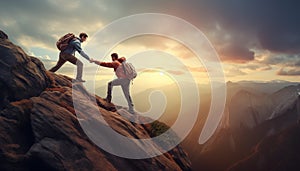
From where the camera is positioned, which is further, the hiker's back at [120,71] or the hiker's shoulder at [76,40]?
the hiker's back at [120,71]

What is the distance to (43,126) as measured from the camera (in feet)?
44.1

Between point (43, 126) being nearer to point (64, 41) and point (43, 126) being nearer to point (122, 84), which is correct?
point (122, 84)

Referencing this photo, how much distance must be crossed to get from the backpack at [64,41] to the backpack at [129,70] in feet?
13.3

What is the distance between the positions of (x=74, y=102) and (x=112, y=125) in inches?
113

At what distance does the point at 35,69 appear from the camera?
1659cm

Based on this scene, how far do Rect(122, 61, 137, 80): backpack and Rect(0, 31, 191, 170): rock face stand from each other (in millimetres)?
3041

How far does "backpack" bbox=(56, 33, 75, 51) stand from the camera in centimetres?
1700

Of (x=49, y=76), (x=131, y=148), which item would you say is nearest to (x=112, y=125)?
(x=131, y=148)

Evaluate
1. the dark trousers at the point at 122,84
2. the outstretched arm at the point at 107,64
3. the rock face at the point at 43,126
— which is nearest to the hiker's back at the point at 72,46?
the outstretched arm at the point at 107,64

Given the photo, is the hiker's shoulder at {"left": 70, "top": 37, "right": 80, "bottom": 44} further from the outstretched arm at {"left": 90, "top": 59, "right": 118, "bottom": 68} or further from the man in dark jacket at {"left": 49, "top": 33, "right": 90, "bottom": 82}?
the outstretched arm at {"left": 90, "top": 59, "right": 118, "bottom": 68}

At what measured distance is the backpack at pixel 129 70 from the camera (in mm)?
17078

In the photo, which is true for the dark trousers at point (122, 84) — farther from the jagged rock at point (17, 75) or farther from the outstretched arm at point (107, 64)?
the jagged rock at point (17, 75)

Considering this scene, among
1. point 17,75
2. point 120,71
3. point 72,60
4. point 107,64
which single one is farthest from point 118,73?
point 17,75

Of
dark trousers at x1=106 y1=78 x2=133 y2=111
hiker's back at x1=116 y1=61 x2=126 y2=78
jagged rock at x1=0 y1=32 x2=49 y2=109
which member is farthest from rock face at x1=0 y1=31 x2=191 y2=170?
hiker's back at x1=116 y1=61 x2=126 y2=78
